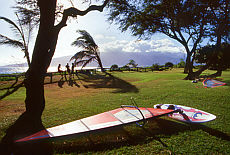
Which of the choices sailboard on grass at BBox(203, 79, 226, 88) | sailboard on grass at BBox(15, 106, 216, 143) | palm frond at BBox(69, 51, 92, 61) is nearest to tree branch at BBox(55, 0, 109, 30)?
sailboard on grass at BBox(15, 106, 216, 143)

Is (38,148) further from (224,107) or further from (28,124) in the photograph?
(224,107)

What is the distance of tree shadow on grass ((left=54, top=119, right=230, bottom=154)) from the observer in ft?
8.76

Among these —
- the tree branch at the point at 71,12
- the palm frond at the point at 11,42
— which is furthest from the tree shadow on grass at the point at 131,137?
the palm frond at the point at 11,42

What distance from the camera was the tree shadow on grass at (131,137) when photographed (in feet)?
8.76

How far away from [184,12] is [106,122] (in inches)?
572

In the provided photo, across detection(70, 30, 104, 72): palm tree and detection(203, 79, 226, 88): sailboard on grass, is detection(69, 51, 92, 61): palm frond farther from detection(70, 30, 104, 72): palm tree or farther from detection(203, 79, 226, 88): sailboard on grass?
detection(203, 79, 226, 88): sailboard on grass

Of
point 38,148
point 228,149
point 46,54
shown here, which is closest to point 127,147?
point 38,148

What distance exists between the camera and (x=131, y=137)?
306cm

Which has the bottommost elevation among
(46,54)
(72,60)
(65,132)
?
(65,132)

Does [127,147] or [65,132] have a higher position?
[65,132]

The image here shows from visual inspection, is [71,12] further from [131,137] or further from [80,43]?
[80,43]

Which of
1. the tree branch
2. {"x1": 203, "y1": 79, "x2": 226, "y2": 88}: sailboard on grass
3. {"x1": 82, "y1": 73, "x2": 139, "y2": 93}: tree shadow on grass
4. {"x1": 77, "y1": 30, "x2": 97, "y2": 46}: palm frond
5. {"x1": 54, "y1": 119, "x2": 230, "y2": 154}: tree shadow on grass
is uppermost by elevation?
{"x1": 77, "y1": 30, "x2": 97, "y2": 46}: palm frond

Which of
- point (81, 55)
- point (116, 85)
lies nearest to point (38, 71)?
point (116, 85)

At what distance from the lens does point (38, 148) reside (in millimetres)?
2617
